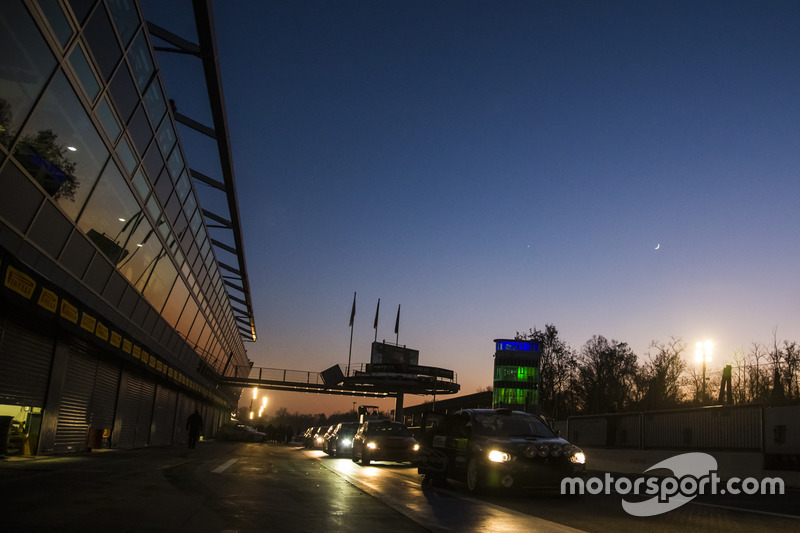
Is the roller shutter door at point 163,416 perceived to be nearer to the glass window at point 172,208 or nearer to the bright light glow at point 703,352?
the glass window at point 172,208

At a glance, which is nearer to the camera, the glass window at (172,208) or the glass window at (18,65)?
the glass window at (18,65)

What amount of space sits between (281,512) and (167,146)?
16.1 metres

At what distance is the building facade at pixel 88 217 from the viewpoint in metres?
11.8

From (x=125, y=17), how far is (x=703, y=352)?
3640 centimetres

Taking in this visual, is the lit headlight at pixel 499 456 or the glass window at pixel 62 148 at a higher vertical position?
the glass window at pixel 62 148

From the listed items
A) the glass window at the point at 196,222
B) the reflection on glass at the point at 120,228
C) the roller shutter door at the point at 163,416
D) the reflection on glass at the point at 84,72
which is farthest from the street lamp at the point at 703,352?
the reflection on glass at the point at 84,72

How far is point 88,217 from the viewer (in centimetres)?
1595

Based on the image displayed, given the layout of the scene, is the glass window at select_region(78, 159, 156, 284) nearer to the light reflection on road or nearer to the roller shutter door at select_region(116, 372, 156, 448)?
the roller shutter door at select_region(116, 372, 156, 448)

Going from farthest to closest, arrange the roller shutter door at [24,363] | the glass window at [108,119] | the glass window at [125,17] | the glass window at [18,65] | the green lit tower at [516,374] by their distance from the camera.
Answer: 1. the green lit tower at [516,374]
2. the glass window at [108,119]
3. the glass window at [125,17]
4. the roller shutter door at [24,363]
5. the glass window at [18,65]

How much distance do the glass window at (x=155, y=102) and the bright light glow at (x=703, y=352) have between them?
3343cm

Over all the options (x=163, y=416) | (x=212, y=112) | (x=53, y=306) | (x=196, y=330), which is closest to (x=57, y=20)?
(x=53, y=306)

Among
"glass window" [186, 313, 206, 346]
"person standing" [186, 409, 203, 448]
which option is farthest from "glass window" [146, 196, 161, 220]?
"glass window" [186, 313, 206, 346]

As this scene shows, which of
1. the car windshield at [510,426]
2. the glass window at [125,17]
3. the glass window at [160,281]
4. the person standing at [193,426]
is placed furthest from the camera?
the person standing at [193,426]

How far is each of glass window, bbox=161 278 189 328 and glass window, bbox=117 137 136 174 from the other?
34.7 feet
